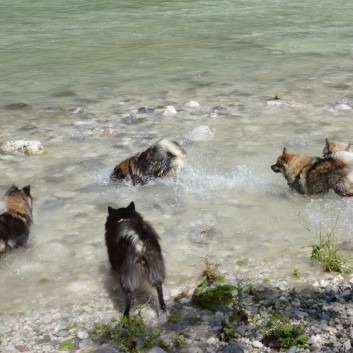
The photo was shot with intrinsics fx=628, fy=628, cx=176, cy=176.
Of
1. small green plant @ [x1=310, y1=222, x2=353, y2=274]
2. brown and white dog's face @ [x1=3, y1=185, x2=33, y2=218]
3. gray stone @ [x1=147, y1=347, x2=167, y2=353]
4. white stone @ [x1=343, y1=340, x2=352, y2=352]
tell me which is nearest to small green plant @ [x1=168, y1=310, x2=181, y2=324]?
gray stone @ [x1=147, y1=347, x2=167, y2=353]

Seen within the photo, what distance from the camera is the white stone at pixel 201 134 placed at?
8570mm

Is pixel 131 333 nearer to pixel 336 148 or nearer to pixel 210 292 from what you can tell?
pixel 210 292

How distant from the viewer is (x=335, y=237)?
5816 mm

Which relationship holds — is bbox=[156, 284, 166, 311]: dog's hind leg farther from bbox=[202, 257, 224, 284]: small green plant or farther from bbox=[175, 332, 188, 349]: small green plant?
bbox=[202, 257, 224, 284]: small green plant

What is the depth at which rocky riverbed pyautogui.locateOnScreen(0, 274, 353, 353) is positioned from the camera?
4281 mm

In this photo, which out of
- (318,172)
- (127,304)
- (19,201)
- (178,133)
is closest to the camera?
(127,304)

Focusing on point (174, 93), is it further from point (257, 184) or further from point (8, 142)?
point (257, 184)

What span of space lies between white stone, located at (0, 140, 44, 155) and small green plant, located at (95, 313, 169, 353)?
4.12 m

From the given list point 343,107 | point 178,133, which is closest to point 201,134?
point 178,133

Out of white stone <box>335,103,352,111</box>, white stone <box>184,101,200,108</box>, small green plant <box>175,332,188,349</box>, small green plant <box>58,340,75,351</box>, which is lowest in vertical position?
white stone <box>184,101,200,108</box>

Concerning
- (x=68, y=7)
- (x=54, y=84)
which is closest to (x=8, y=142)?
(x=54, y=84)

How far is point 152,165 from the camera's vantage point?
718 centimetres

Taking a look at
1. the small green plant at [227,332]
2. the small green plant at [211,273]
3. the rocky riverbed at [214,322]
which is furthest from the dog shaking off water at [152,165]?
the small green plant at [227,332]

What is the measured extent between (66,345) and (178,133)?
4961mm
